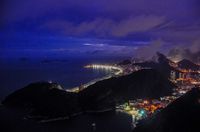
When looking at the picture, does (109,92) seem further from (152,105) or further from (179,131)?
(179,131)

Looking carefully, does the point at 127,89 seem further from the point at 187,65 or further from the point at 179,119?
the point at 187,65

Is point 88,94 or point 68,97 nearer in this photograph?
point 68,97

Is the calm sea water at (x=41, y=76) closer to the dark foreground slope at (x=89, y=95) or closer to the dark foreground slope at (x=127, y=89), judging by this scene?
the dark foreground slope at (x=89, y=95)

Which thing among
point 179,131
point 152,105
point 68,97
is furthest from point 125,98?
point 179,131

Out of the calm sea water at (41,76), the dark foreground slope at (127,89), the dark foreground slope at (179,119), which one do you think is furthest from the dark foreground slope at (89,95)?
the dark foreground slope at (179,119)

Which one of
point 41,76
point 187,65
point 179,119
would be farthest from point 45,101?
point 187,65
